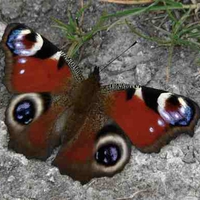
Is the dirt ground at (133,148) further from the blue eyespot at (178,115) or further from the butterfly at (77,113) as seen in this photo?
the blue eyespot at (178,115)

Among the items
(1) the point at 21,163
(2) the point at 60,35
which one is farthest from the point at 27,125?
(2) the point at 60,35

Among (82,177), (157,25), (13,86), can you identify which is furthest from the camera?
(157,25)

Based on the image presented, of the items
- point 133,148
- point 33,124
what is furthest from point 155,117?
point 33,124

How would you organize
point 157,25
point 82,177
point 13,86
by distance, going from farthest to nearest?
point 157,25 < point 13,86 < point 82,177

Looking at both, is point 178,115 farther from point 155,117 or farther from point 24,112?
point 24,112

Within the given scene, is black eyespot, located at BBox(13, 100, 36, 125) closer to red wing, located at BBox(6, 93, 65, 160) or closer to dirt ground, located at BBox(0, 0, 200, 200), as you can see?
red wing, located at BBox(6, 93, 65, 160)

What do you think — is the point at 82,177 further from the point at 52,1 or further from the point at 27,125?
the point at 52,1

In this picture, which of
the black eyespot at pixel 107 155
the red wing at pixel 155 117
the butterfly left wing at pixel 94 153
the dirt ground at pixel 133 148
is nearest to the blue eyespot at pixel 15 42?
the dirt ground at pixel 133 148
